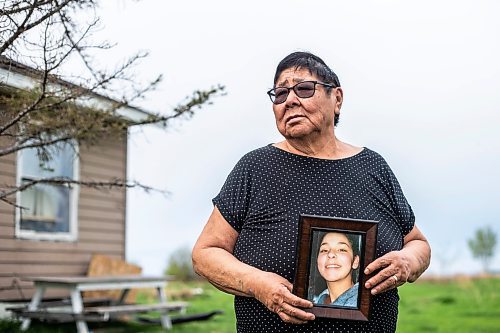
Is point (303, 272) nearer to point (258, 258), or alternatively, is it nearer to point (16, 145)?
point (258, 258)

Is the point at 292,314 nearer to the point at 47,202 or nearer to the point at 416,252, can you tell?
the point at 416,252

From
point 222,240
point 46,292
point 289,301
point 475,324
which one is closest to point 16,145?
point 222,240

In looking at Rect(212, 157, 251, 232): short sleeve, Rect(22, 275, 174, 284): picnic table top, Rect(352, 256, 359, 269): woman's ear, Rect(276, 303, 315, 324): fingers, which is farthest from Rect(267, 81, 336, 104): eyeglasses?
Rect(22, 275, 174, 284): picnic table top

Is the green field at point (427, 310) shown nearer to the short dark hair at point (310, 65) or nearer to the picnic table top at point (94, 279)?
the picnic table top at point (94, 279)

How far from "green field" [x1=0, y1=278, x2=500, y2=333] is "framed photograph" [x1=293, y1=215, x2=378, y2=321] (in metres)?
7.51

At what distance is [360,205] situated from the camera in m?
3.01

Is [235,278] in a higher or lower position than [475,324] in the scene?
higher

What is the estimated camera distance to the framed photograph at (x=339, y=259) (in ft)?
8.91

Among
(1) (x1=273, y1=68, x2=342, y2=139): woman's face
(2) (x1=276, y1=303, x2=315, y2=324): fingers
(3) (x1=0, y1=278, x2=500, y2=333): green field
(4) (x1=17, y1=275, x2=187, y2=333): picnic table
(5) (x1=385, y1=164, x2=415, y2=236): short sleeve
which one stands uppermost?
(1) (x1=273, y1=68, x2=342, y2=139): woman's face

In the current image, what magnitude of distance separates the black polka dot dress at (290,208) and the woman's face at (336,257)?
0.17 metres

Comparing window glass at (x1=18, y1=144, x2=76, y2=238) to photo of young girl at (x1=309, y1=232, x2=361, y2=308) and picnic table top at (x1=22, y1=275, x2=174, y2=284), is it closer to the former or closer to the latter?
picnic table top at (x1=22, y1=275, x2=174, y2=284)

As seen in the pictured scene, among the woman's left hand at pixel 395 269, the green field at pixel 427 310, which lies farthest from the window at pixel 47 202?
the woman's left hand at pixel 395 269

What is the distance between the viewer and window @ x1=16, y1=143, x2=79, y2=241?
10406 mm

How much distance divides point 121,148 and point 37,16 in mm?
7506
